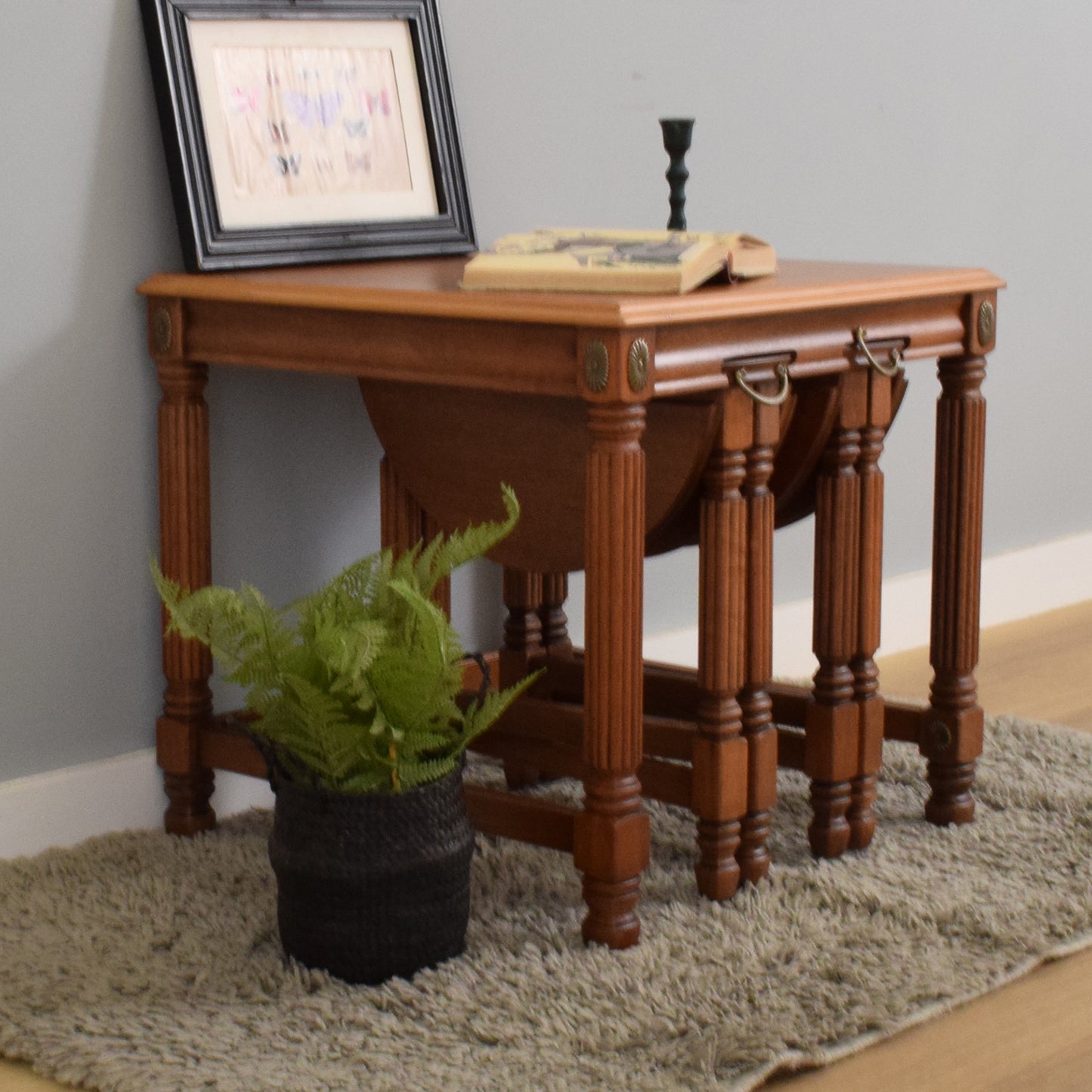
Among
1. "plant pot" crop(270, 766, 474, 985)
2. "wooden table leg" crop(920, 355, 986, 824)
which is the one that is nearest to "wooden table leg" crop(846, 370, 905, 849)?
"wooden table leg" crop(920, 355, 986, 824)

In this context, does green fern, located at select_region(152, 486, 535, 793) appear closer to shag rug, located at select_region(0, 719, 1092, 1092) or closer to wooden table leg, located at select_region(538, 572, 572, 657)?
shag rug, located at select_region(0, 719, 1092, 1092)

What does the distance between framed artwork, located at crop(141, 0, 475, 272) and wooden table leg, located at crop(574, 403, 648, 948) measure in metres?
0.66

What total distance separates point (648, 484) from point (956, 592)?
1.80 ft

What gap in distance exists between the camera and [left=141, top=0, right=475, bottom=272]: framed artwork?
2191 millimetres

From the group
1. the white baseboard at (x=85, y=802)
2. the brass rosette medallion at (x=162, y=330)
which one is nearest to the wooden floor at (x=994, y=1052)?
the white baseboard at (x=85, y=802)

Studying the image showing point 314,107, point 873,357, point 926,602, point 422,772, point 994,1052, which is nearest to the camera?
point 994,1052

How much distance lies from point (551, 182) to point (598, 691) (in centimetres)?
109

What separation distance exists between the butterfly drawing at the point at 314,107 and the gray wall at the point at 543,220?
195 millimetres

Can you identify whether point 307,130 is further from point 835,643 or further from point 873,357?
point 835,643

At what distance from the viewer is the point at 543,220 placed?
2.70 m

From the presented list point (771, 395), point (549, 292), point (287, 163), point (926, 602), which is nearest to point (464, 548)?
point (549, 292)

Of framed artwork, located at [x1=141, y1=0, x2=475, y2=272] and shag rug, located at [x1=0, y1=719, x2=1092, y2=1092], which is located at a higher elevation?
framed artwork, located at [x1=141, y1=0, x2=475, y2=272]

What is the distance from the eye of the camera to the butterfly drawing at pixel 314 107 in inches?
90.4

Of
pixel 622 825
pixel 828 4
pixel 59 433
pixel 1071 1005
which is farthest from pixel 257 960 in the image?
pixel 828 4
